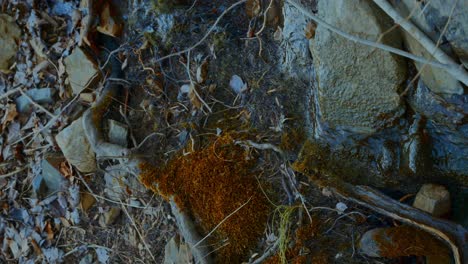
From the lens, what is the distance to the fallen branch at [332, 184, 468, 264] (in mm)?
1946

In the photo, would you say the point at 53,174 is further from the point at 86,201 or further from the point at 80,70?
the point at 80,70

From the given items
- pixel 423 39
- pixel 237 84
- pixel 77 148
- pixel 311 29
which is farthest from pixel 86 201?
pixel 423 39

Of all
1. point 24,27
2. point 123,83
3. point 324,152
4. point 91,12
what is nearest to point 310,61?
point 324,152

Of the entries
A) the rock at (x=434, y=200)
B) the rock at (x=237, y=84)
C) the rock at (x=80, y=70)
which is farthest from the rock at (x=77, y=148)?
the rock at (x=434, y=200)

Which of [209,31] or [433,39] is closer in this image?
[433,39]

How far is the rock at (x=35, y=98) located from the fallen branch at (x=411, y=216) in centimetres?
193

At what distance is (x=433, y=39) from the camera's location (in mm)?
1761

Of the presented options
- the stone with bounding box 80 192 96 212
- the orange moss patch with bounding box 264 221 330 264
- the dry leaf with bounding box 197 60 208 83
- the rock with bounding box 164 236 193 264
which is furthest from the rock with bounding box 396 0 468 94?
the stone with bounding box 80 192 96 212

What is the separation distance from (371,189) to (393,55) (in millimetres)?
592

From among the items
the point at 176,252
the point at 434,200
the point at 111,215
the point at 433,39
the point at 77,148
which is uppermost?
the point at 433,39

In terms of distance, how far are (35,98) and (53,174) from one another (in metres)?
0.53

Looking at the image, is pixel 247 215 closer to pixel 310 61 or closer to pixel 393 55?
pixel 310 61

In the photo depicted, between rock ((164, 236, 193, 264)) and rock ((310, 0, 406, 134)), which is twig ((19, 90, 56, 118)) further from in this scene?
rock ((310, 0, 406, 134))

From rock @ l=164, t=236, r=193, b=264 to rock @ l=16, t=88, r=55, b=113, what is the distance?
1278mm
